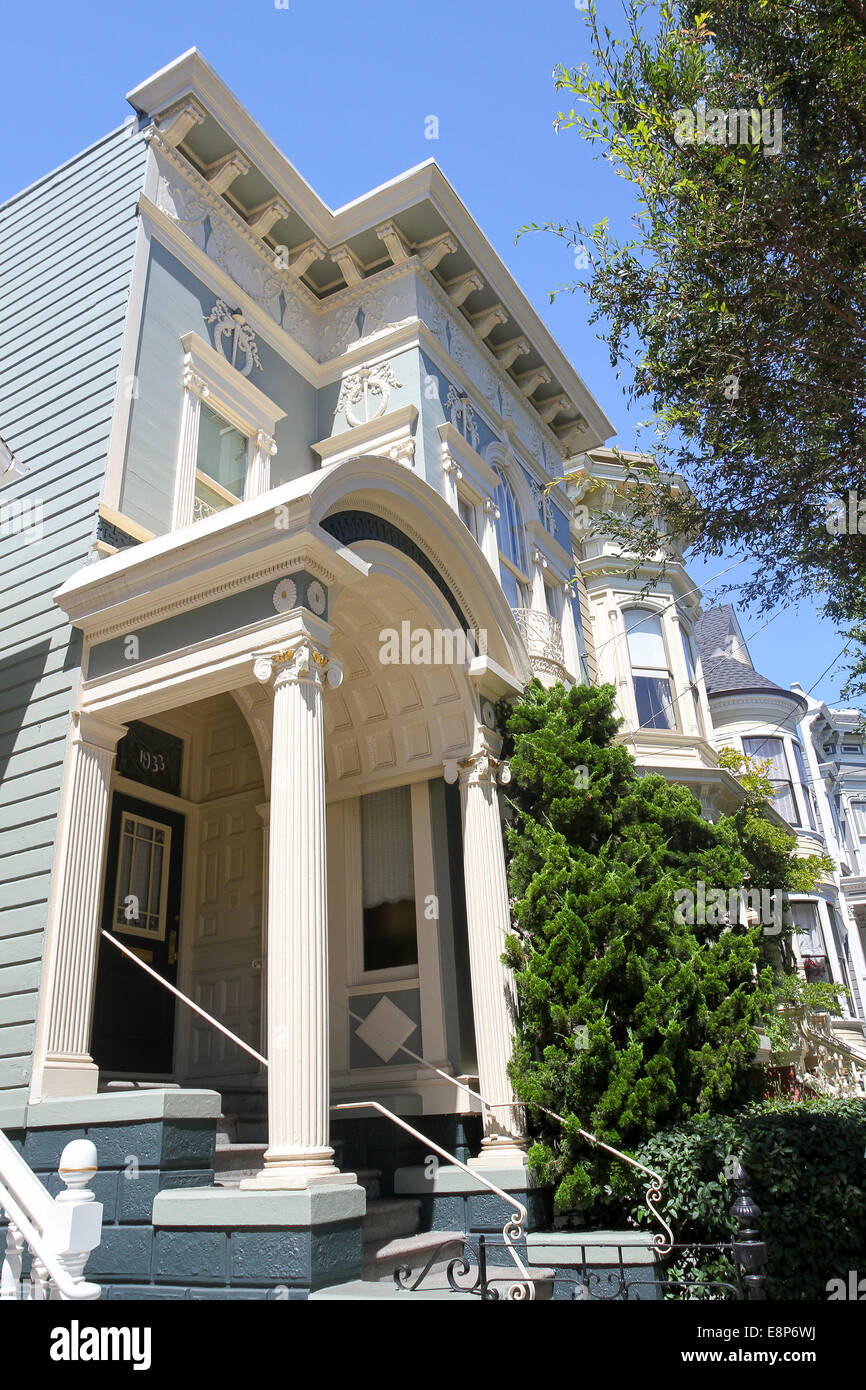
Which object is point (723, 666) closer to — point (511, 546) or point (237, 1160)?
point (511, 546)

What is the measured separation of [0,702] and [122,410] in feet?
9.84

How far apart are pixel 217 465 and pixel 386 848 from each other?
4626 mm

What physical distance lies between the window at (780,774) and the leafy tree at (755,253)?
16954 millimetres

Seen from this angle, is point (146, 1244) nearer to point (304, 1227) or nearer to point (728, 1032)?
point (304, 1227)

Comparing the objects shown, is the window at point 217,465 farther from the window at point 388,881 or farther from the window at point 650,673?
the window at point 650,673

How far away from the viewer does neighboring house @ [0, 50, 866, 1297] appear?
619cm

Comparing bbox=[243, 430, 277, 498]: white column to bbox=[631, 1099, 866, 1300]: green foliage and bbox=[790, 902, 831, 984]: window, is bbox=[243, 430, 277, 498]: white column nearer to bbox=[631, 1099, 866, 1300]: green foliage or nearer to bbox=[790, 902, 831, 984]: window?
bbox=[631, 1099, 866, 1300]: green foliage

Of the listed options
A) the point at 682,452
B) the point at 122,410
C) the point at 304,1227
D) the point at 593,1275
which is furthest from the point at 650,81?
the point at 593,1275

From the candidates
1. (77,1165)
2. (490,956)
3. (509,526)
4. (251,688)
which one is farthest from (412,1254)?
(509,526)

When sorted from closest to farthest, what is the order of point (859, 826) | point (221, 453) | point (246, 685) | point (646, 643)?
point (246, 685) → point (221, 453) → point (646, 643) → point (859, 826)

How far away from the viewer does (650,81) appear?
7.57 metres

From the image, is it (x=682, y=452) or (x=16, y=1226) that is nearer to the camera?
(x=16, y=1226)

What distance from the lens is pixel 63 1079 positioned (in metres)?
6.75

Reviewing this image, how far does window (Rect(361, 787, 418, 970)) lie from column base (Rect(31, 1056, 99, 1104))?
3.24 meters
